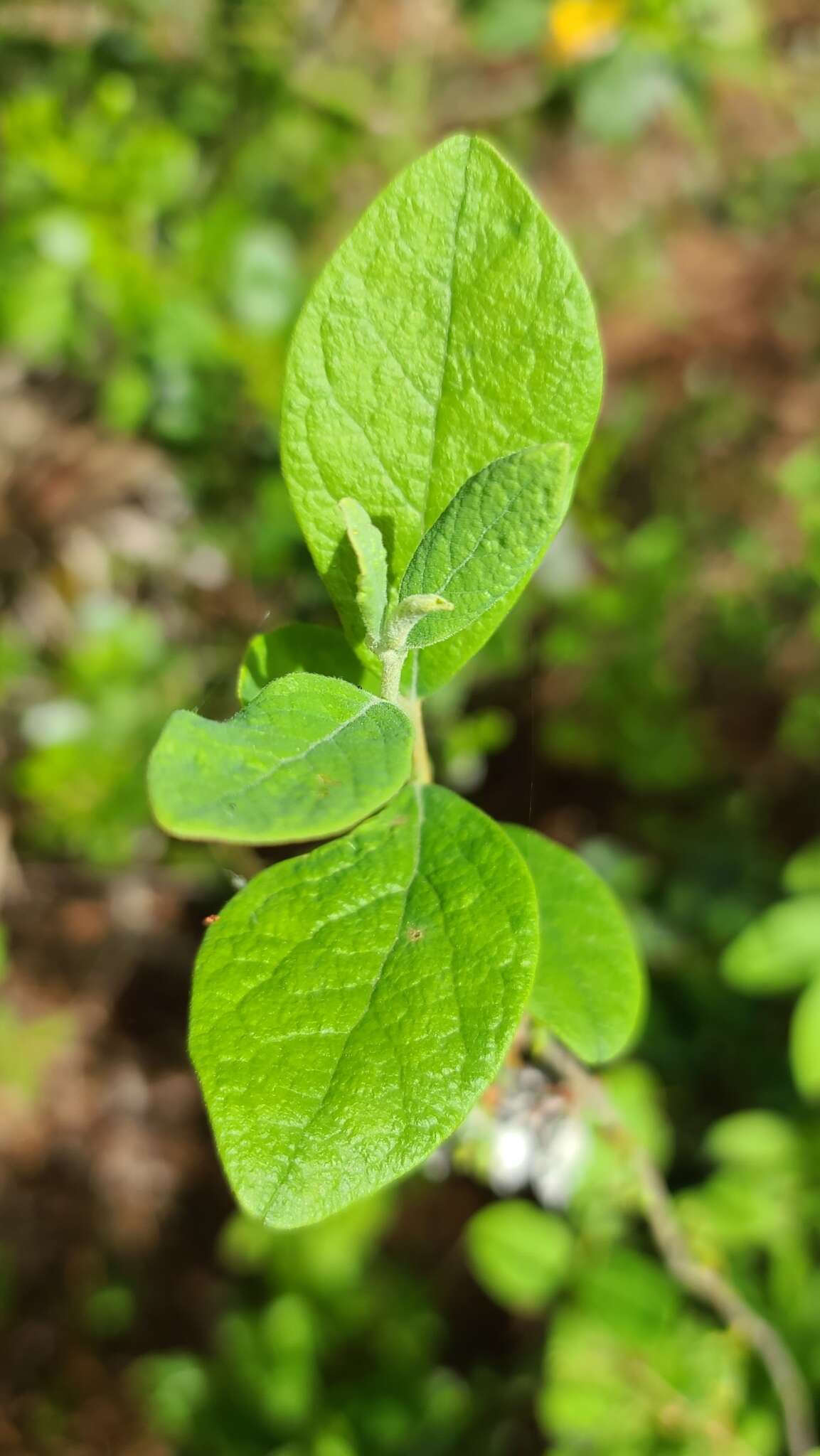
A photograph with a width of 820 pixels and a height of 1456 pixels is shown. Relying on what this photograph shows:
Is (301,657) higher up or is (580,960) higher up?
(301,657)

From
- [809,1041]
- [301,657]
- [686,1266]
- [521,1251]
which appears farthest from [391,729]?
[521,1251]

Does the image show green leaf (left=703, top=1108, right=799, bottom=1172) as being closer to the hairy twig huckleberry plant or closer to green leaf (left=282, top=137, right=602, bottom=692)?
the hairy twig huckleberry plant

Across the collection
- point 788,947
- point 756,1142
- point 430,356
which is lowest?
point 756,1142

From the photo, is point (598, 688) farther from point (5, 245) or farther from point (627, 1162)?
point (5, 245)

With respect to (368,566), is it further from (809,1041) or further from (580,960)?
(809,1041)

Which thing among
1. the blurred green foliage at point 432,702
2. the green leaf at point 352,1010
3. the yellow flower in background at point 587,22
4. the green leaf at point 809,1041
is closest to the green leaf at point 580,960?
the green leaf at point 352,1010

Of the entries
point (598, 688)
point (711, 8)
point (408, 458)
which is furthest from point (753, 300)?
point (408, 458)
